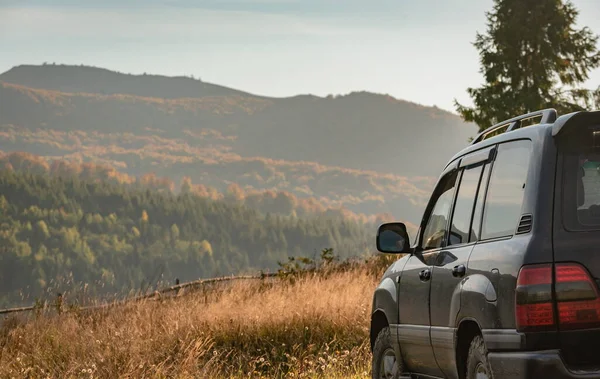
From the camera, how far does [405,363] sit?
6891 millimetres

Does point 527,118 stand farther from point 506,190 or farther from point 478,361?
point 478,361

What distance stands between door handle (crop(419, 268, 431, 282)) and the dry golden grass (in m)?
3.84

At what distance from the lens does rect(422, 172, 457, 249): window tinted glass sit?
6316 mm

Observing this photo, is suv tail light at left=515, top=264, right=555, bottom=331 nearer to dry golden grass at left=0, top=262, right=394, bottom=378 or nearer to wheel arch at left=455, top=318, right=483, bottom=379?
wheel arch at left=455, top=318, right=483, bottom=379

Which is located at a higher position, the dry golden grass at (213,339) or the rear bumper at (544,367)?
the rear bumper at (544,367)

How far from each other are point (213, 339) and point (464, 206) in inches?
319

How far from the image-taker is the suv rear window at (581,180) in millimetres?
4582

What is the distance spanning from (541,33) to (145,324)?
38.7 m

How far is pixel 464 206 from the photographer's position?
5820 mm

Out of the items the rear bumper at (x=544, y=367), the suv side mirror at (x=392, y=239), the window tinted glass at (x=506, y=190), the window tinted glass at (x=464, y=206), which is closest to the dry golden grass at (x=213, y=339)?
the suv side mirror at (x=392, y=239)

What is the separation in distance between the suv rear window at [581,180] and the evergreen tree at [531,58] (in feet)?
139

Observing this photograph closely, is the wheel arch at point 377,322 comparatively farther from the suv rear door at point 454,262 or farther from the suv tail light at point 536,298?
the suv tail light at point 536,298

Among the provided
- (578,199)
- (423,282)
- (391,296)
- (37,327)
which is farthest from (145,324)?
(578,199)

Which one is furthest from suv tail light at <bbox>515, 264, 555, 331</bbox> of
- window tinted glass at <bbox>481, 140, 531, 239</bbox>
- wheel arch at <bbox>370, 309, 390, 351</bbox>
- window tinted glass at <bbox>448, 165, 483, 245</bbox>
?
wheel arch at <bbox>370, 309, 390, 351</bbox>
